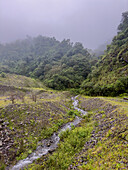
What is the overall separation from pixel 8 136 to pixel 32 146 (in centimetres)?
392

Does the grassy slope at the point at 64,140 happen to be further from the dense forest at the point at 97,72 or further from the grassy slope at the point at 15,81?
the grassy slope at the point at 15,81

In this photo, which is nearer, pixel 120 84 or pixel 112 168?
pixel 112 168

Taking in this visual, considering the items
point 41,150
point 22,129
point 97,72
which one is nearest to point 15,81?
point 97,72

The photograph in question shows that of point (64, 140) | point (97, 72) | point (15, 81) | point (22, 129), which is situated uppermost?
point (97, 72)

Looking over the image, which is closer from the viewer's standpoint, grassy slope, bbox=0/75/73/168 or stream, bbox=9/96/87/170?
stream, bbox=9/96/87/170

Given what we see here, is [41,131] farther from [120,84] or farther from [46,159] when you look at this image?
[120,84]

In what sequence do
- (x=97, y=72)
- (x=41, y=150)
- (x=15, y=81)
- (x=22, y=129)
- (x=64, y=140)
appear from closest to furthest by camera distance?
(x=41, y=150) < (x=64, y=140) < (x=22, y=129) < (x=97, y=72) < (x=15, y=81)

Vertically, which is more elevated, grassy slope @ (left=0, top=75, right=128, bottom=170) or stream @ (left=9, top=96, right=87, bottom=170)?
grassy slope @ (left=0, top=75, right=128, bottom=170)

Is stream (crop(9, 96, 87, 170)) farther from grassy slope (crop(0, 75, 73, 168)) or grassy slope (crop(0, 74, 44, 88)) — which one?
grassy slope (crop(0, 74, 44, 88))

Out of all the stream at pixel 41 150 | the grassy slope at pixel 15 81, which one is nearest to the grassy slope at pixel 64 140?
the stream at pixel 41 150

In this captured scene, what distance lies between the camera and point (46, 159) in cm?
1091

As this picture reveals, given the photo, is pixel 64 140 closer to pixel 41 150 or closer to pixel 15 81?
pixel 41 150

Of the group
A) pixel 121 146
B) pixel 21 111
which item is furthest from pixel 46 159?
pixel 21 111

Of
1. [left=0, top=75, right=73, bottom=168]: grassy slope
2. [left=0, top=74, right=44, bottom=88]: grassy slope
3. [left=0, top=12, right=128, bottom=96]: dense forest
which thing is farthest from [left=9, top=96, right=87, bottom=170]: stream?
[left=0, top=74, right=44, bottom=88]: grassy slope
